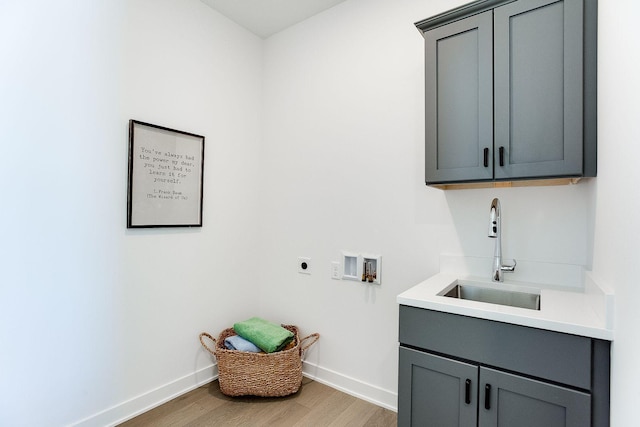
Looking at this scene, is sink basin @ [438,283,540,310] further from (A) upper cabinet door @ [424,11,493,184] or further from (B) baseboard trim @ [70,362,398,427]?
(B) baseboard trim @ [70,362,398,427]

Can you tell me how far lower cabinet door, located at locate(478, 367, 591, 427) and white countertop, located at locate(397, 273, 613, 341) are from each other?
8.3 inches

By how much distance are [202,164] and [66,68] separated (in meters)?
0.86

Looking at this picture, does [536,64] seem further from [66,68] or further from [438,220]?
[66,68]

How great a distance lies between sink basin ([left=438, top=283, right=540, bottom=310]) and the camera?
157cm

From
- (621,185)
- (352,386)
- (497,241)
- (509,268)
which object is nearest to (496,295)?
(509,268)

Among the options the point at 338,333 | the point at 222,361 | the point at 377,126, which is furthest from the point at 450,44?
the point at 222,361

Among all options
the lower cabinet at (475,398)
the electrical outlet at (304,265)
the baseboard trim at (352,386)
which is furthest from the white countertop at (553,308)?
the electrical outlet at (304,265)

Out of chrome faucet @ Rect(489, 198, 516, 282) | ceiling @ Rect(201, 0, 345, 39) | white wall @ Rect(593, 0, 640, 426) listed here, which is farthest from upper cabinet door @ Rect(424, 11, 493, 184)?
ceiling @ Rect(201, 0, 345, 39)

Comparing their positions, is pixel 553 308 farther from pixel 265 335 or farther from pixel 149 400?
pixel 149 400

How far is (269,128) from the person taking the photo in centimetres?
272

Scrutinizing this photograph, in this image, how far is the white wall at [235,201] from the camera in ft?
5.00

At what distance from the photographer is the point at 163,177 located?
2.09 m

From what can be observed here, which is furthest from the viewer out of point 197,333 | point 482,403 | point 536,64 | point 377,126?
point 197,333

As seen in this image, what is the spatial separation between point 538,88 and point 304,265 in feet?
5.75
